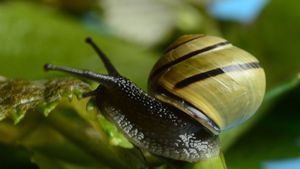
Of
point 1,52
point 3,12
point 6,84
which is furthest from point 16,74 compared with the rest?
point 6,84

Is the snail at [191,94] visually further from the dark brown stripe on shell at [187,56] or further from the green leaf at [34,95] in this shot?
the green leaf at [34,95]

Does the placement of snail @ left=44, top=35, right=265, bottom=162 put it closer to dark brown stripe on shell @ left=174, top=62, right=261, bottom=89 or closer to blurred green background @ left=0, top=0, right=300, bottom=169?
dark brown stripe on shell @ left=174, top=62, right=261, bottom=89

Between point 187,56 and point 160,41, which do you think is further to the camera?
point 160,41

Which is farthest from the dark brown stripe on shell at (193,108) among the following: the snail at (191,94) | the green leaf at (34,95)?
the green leaf at (34,95)

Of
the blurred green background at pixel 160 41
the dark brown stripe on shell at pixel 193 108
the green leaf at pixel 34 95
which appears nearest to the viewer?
the green leaf at pixel 34 95

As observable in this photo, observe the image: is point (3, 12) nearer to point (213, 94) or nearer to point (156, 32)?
point (156, 32)

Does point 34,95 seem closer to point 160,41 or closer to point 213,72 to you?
point 213,72

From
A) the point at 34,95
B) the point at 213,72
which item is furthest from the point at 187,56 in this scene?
the point at 34,95

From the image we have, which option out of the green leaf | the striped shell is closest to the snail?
the striped shell
